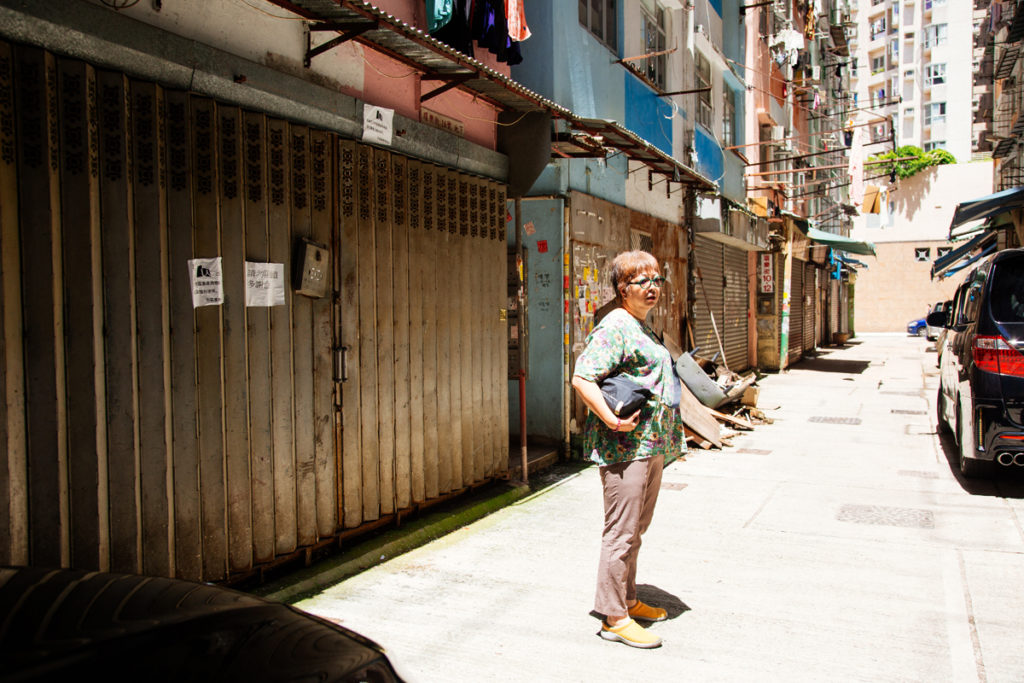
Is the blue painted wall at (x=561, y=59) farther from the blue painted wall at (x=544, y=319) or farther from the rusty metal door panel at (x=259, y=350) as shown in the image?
the rusty metal door panel at (x=259, y=350)

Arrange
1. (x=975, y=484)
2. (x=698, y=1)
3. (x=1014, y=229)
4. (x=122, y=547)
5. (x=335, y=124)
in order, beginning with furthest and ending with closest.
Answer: (x=1014, y=229) < (x=698, y=1) < (x=975, y=484) < (x=335, y=124) < (x=122, y=547)

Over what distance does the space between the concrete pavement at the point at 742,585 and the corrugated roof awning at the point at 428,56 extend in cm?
355

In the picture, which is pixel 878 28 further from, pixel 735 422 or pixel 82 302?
pixel 82 302

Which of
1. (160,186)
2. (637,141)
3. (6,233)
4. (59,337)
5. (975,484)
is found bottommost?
(975,484)

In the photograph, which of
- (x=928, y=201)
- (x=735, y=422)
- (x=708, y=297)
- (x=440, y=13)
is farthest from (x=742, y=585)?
(x=928, y=201)

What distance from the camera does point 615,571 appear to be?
12.8ft

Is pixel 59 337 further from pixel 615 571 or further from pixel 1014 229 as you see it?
pixel 1014 229

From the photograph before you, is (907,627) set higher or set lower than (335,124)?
lower

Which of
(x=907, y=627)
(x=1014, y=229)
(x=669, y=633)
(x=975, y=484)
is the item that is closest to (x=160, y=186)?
(x=669, y=633)

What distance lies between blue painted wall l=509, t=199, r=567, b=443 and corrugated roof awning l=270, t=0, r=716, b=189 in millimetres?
817

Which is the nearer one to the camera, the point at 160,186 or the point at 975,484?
the point at 160,186

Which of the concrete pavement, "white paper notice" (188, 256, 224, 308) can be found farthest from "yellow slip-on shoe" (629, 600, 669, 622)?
"white paper notice" (188, 256, 224, 308)

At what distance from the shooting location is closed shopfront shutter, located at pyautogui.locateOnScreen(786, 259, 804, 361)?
24.3m

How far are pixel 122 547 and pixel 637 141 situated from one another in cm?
656
